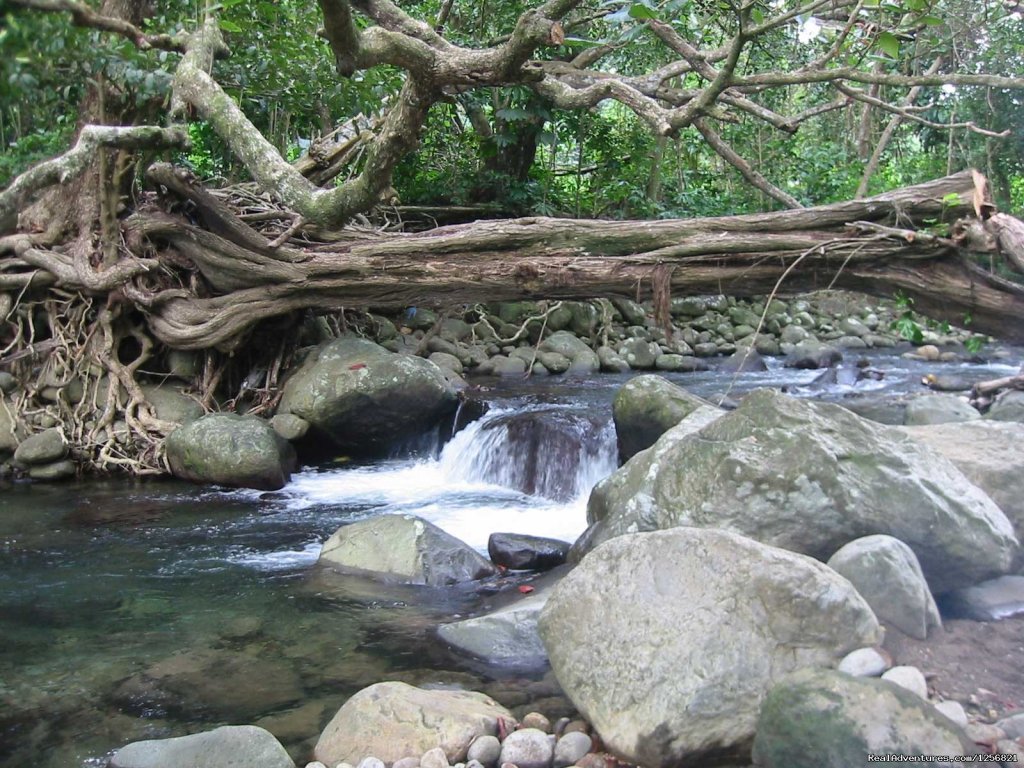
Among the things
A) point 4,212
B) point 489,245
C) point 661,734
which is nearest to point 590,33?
point 489,245

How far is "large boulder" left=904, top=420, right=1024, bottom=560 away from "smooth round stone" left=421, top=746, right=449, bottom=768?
3.09 metres

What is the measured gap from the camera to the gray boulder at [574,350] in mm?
12922

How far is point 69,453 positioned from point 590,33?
305 inches

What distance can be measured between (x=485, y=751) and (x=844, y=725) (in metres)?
1.42

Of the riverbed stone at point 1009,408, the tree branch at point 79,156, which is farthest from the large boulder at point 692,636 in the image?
the riverbed stone at point 1009,408

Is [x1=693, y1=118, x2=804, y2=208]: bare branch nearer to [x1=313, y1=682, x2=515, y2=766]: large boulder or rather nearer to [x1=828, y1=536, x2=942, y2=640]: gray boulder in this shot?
[x1=828, y1=536, x2=942, y2=640]: gray boulder

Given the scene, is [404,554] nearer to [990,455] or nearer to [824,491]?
[824,491]

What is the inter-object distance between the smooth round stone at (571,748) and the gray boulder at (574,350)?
9.10m

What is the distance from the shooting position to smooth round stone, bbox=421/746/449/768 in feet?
12.1

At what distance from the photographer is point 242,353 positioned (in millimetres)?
10125

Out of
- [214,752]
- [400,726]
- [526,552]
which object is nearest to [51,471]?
[526,552]

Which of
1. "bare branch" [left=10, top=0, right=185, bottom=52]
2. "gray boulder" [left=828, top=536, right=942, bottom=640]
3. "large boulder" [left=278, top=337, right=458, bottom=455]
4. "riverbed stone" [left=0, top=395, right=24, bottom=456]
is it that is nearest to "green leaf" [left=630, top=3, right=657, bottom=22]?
"bare branch" [left=10, top=0, right=185, bottom=52]

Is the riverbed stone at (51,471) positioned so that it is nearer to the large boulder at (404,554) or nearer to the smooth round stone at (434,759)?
the large boulder at (404,554)

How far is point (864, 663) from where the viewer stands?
3.67 metres
